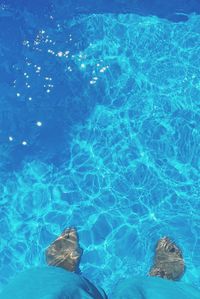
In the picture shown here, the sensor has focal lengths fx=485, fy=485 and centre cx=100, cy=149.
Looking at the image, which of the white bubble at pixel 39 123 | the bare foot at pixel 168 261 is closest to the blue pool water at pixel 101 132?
the white bubble at pixel 39 123

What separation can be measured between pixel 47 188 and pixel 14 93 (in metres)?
2.08

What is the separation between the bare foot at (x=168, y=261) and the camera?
7641 mm

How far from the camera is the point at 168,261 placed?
7719mm

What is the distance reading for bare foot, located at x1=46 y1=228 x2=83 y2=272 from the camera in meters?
7.73

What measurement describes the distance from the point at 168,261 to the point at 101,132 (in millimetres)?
2615

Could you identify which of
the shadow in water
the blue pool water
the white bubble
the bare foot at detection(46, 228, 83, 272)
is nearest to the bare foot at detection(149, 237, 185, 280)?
the blue pool water

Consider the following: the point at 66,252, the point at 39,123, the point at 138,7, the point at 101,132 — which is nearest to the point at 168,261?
the point at 66,252

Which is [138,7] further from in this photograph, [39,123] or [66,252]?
[66,252]

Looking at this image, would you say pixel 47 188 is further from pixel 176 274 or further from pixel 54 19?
pixel 54 19

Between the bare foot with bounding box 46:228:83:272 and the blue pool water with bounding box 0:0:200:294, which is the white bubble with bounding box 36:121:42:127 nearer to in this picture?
the blue pool water with bounding box 0:0:200:294

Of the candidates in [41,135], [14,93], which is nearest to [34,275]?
[41,135]

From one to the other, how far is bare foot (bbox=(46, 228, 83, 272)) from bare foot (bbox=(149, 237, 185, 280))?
4.01 ft

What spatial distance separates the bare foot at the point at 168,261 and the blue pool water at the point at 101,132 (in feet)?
0.53

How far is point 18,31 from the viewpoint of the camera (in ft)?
32.5
